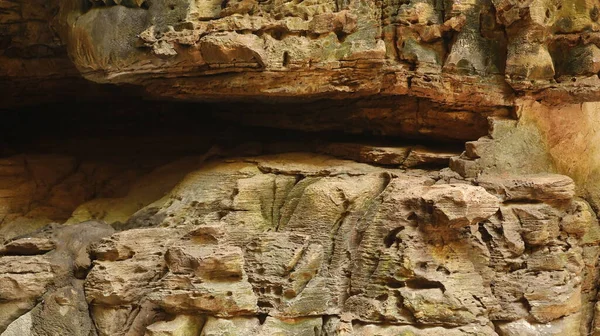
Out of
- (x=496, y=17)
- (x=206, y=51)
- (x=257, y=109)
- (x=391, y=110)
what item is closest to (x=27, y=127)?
(x=257, y=109)

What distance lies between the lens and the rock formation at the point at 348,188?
4516 mm

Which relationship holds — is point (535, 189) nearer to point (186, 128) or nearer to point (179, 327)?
point (179, 327)

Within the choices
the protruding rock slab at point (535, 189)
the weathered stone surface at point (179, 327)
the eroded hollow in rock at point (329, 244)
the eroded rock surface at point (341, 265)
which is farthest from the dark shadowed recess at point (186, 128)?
the weathered stone surface at point (179, 327)

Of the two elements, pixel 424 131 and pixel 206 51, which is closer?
pixel 206 51

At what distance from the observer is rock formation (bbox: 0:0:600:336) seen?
4516 mm

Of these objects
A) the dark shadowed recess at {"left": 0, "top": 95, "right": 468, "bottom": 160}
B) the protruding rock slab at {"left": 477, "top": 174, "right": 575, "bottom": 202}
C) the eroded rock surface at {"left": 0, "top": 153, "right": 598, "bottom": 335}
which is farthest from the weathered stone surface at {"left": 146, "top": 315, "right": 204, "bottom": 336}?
the protruding rock slab at {"left": 477, "top": 174, "right": 575, "bottom": 202}

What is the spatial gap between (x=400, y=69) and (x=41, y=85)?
3.88 meters

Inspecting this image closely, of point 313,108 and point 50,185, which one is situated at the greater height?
point 313,108

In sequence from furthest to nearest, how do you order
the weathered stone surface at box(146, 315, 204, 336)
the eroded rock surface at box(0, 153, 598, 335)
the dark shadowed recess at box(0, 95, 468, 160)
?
1. the dark shadowed recess at box(0, 95, 468, 160)
2. the weathered stone surface at box(146, 315, 204, 336)
3. the eroded rock surface at box(0, 153, 598, 335)

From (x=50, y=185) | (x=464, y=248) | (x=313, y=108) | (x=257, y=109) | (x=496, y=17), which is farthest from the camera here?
(x=50, y=185)

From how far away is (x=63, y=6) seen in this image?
604 cm

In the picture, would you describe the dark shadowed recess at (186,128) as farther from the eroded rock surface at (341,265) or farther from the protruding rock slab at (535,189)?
the protruding rock slab at (535,189)

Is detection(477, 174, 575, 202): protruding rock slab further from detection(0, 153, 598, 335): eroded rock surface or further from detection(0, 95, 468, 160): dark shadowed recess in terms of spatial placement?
detection(0, 95, 468, 160): dark shadowed recess

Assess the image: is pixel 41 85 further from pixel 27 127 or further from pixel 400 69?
pixel 400 69
